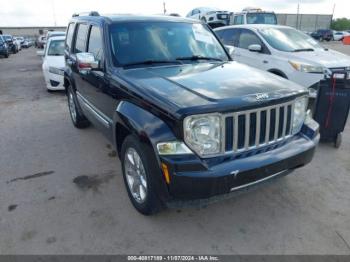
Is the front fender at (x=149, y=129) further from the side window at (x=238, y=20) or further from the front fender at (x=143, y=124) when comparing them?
the side window at (x=238, y=20)

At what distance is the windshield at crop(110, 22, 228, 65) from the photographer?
351 cm

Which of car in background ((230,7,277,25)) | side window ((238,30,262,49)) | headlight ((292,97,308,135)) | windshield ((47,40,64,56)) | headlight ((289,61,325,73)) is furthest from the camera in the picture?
car in background ((230,7,277,25))

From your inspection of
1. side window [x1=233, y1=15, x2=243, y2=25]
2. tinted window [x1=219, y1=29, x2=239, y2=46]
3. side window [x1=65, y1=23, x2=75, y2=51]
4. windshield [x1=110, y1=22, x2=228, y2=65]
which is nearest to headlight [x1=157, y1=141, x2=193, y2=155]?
windshield [x1=110, y1=22, x2=228, y2=65]

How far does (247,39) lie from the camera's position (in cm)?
Answer: 749

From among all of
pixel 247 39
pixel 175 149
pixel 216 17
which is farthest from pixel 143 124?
pixel 216 17

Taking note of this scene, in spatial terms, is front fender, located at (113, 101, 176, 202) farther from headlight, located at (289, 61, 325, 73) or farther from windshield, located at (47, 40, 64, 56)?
windshield, located at (47, 40, 64, 56)

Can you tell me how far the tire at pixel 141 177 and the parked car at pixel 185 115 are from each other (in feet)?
0.03

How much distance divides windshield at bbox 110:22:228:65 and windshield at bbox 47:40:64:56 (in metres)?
6.61

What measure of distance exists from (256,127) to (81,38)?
10.9 ft

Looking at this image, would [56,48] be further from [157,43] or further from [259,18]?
[259,18]

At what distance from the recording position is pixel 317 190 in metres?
3.46

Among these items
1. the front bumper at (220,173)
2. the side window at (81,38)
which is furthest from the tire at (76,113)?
the front bumper at (220,173)

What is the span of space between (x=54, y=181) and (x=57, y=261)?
58.0 inches

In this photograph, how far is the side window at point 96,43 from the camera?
370 centimetres
